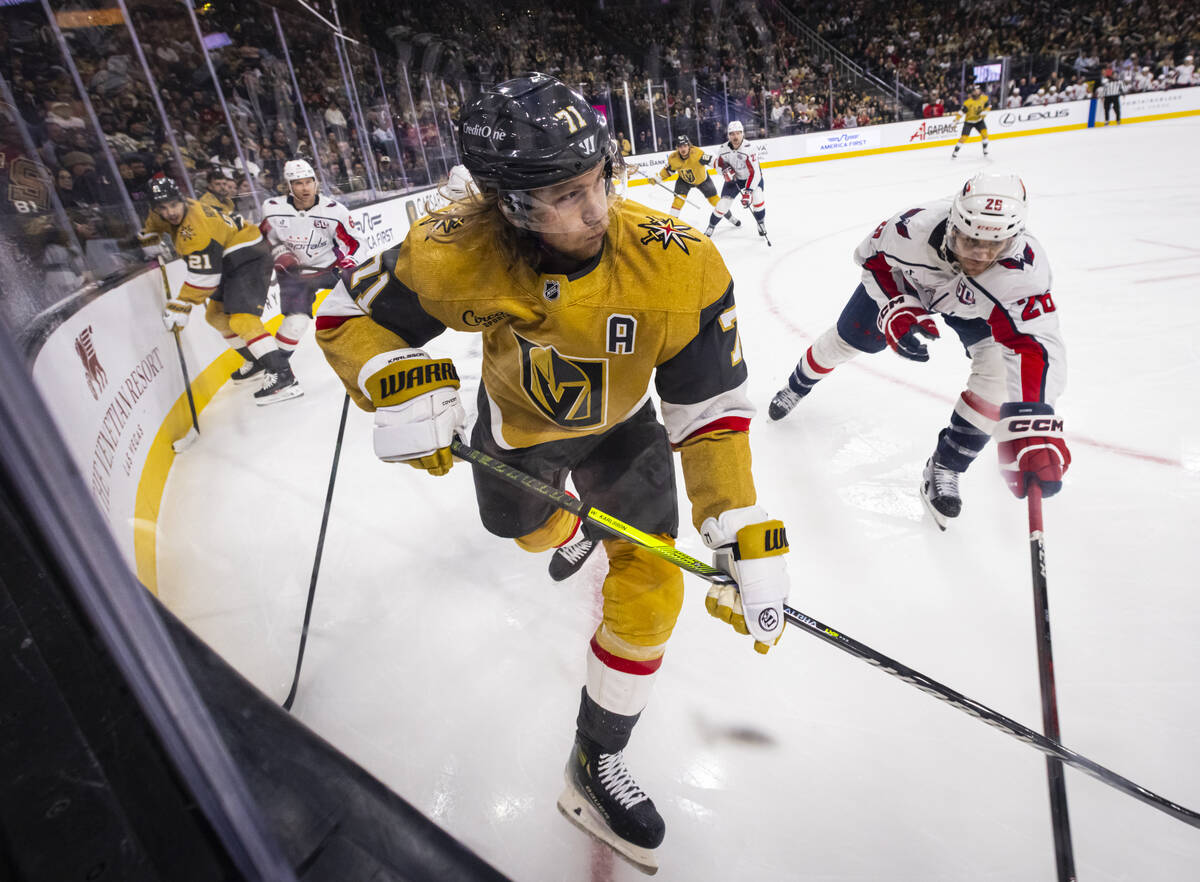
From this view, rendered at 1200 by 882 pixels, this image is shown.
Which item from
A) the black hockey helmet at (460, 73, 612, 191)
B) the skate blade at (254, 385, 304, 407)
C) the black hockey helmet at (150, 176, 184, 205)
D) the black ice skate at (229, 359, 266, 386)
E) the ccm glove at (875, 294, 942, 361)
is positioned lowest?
the skate blade at (254, 385, 304, 407)

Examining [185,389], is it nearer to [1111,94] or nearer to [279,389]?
[279,389]

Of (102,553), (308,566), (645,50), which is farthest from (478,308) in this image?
(645,50)

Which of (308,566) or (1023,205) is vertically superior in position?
(1023,205)

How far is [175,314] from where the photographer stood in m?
3.12

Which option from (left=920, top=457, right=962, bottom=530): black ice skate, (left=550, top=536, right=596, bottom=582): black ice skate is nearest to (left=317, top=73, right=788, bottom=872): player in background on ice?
(left=550, top=536, right=596, bottom=582): black ice skate

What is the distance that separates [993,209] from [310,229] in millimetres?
3908

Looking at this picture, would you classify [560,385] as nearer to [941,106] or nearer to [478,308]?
[478,308]

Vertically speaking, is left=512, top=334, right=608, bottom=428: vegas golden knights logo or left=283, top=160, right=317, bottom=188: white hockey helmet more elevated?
left=283, top=160, right=317, bottom=188: white hockey helmet

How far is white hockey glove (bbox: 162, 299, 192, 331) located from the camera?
305 cm

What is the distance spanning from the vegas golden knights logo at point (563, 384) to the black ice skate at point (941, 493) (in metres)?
1.42

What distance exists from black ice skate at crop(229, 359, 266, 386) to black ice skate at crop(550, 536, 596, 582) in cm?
278

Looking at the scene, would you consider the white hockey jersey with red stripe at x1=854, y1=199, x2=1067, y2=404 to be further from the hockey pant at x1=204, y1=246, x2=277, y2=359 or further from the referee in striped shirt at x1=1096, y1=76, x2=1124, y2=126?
the referee in striped shirt at x1=1096, y1=76, x2=1124, y2=126

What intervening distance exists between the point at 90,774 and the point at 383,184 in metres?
6.97

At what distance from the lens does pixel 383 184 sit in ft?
21.3
